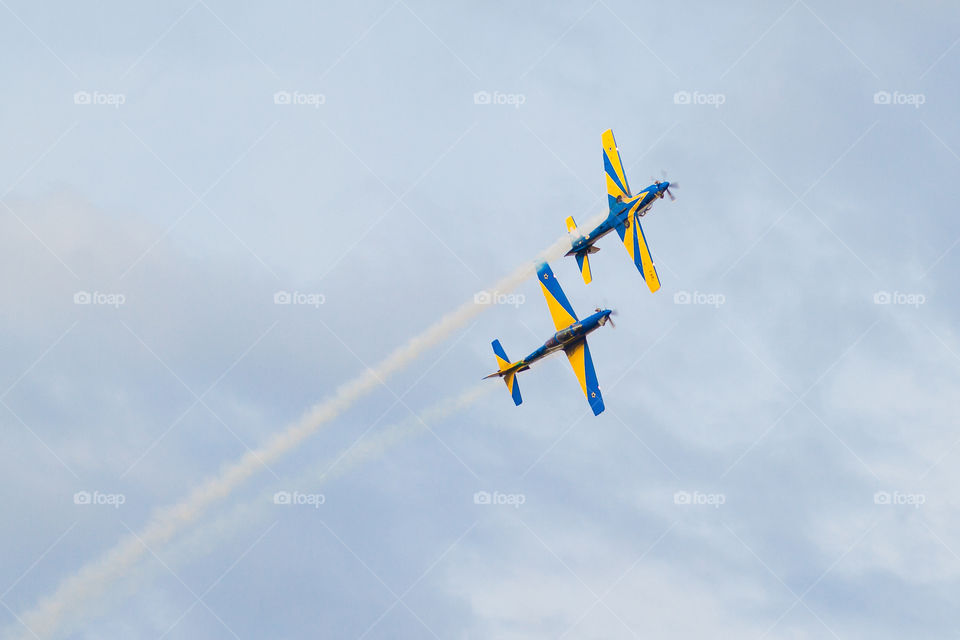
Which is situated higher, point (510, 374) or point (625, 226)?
point (625, 226)

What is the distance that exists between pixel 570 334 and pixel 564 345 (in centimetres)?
150

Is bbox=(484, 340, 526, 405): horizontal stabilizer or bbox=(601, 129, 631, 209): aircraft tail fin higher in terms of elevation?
bbox=(601, 129, 631, 209): aircraft tail fin

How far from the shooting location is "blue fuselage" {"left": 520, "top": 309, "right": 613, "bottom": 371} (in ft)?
448

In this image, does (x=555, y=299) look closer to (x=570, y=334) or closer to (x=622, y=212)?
(x=570, y=334)

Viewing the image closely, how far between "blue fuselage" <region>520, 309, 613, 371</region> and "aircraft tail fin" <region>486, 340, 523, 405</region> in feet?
4.70

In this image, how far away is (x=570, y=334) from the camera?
137 metres

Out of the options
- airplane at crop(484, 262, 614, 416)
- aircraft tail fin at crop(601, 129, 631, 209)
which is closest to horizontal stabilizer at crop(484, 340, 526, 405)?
airplane at crop(484, 262, 614, 416)

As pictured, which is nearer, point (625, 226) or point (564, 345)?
point (564, 345)

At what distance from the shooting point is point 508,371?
446ft

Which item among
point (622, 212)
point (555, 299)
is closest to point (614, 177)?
point (622, 212)

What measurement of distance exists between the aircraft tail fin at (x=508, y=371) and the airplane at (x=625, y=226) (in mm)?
12798

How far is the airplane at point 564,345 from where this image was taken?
13625 cm

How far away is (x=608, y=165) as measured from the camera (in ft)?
480

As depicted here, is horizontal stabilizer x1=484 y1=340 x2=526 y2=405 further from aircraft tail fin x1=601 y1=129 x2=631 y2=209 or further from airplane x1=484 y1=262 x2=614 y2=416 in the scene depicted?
Answer: aircraft tail fin x1=601 y1=129 x2=631 y2=209
